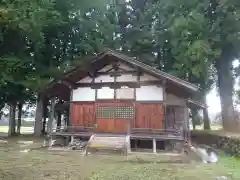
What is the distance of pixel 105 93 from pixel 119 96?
104 cm

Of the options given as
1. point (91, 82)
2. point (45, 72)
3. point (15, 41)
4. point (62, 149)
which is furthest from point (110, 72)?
point (15, 41)

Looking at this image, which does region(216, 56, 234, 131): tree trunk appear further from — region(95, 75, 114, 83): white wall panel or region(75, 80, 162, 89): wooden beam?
region(95, 75, 114, 83): white wall panel

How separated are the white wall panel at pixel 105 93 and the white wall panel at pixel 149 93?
1.86 metres

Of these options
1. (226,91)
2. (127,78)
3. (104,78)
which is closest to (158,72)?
(127,78)

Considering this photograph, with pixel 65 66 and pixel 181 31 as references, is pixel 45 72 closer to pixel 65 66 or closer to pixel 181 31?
pixel 65 66

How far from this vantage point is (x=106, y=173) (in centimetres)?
1121

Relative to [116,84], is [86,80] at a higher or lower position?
higher

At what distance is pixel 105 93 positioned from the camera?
21.1 metres

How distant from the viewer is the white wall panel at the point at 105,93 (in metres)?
21.0

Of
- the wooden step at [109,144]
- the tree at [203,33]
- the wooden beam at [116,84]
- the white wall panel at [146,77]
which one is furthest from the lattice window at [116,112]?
the tree at [203,33]

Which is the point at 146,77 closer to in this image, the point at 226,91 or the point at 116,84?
the point at 116,84

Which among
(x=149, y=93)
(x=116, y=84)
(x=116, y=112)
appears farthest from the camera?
(x=116, y=84)

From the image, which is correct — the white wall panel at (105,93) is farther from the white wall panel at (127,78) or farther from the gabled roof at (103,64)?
the gabled roof at (103,64)

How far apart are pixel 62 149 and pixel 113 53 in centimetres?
714
